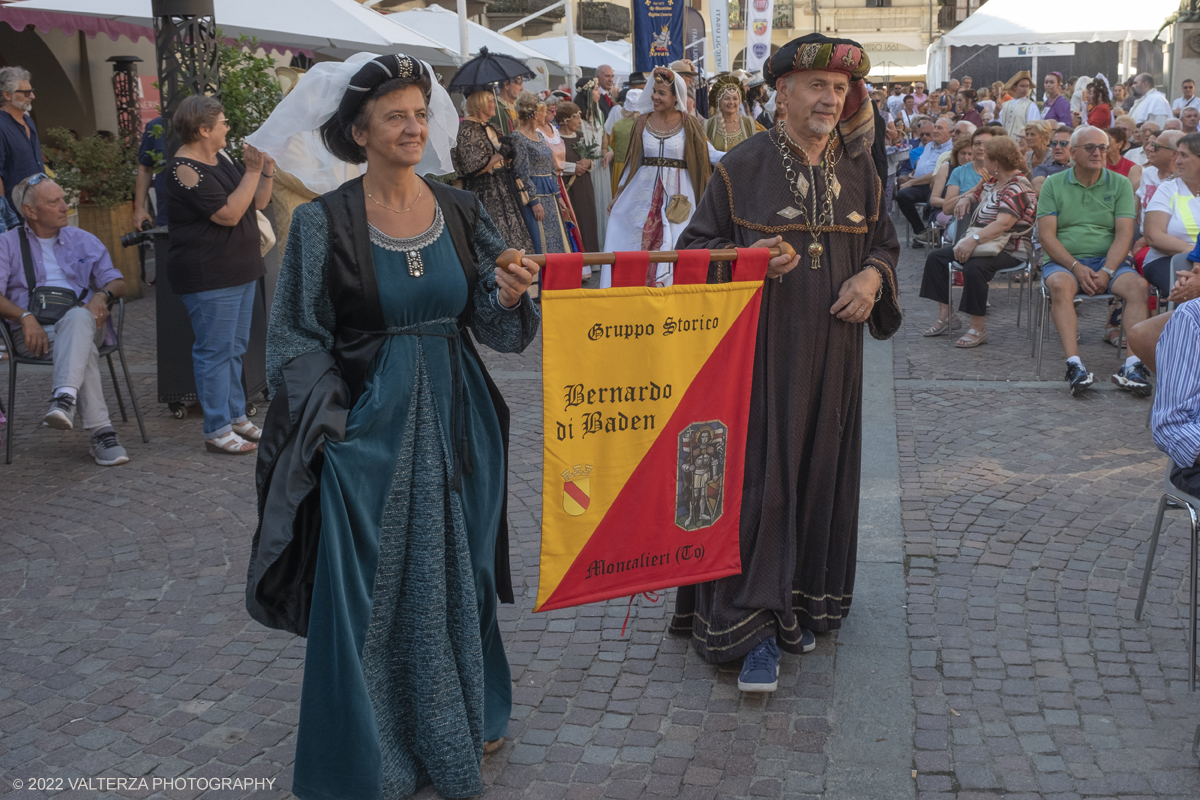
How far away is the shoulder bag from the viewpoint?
6.78m

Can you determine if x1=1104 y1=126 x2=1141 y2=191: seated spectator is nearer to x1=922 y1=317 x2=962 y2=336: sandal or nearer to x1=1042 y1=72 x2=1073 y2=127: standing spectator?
x1=922 y1=317 x2=962 y2=336: sandal

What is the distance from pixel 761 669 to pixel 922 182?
38.3 feet

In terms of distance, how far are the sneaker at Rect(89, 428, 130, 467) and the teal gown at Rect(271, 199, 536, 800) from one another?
164 inches

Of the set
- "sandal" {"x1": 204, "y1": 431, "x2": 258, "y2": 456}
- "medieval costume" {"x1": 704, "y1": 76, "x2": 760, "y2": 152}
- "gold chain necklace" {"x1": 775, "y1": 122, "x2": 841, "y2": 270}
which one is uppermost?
"medieval costume" {"x1": 704, "y1": 76, "x2": 760, "y2": 152}

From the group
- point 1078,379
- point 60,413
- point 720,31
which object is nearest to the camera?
point 60,413

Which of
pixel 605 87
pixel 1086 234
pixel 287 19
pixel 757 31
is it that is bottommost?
pixel 1086 234

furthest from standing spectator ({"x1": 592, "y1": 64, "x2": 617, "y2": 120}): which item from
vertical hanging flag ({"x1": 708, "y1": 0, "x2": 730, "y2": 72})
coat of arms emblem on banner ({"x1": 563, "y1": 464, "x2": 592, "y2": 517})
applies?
coat of arms emblem on banner ({"x1": 563, "y1": 464, "x2": 592, "y2": 517})

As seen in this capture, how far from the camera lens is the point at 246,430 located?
6.97 meters

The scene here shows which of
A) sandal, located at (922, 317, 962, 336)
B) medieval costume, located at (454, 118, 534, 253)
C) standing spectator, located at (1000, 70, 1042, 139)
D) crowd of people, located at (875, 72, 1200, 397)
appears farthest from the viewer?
standing spectator, located at (1000, 70, 1042, 139)

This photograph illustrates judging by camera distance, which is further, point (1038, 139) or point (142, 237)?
point (1038, 139)

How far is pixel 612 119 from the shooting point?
50.3 feet

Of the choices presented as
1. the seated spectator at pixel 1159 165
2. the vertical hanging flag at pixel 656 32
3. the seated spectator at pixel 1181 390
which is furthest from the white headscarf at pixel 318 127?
the vertical hanging flag at pixel 656 32

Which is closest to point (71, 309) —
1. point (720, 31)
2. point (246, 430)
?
point (246, 430)

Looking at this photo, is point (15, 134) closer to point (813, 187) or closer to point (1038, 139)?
point (813, 187)
